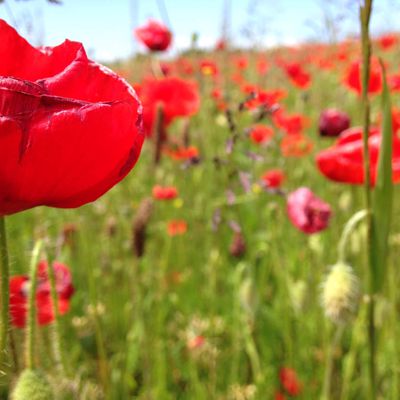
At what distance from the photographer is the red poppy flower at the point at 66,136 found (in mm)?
426

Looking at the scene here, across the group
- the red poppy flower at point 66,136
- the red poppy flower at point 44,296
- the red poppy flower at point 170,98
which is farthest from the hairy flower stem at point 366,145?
the red poppy flower at point 170,98

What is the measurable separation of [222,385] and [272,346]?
27cm

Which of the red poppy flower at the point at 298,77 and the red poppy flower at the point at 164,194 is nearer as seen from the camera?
the red poppy flower at the point at 164,194

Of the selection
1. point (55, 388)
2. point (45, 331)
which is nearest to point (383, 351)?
point (45, 331)

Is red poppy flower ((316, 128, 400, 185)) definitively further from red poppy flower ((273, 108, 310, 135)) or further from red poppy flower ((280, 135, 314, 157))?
A: red poppy flower ((273, 108, 310, 135))

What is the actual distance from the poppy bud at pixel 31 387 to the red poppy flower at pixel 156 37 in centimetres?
195

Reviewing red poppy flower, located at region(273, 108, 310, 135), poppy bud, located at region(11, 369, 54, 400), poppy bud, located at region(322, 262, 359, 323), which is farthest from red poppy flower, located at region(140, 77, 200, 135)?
poppy bud, located at region(11, 369, 54, 400)

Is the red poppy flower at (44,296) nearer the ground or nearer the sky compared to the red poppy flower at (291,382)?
nearer the sky

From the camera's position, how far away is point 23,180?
0.43 meters

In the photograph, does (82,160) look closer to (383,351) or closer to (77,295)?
(383,351)

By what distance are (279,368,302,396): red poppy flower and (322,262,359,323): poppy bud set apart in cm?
65

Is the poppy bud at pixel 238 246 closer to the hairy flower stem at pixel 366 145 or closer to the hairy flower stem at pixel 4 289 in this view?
the hairy flower stem at pixel 366 145

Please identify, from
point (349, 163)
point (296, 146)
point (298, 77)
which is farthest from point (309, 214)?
point (298, 77)

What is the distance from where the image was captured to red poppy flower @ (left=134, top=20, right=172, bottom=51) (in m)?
2.43
